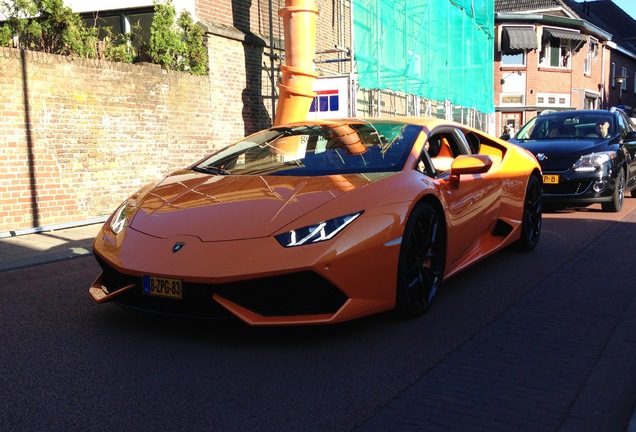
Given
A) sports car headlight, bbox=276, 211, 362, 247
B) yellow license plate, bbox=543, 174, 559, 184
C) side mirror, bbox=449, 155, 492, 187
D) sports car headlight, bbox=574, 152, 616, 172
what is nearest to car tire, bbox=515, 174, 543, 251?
side mirror, bbox=449, 155, 492, 187

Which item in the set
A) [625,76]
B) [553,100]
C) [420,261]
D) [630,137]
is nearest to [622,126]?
[630,137]

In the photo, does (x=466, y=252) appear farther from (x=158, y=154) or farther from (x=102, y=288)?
(x=158, y=154)

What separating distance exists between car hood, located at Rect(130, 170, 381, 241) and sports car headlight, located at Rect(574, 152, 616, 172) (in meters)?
6.28

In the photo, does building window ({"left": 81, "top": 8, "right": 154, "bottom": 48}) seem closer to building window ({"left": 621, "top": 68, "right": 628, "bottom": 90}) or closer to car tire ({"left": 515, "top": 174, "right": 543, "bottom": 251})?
car tire ({"left": 515, "top": 174, "right": 543, "bottom": 251})

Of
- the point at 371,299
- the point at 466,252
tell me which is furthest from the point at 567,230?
the point at 371,299

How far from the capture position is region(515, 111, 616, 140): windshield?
34.9ft

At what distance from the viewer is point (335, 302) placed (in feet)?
12.1

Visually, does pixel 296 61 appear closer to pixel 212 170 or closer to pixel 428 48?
pixel 212 170

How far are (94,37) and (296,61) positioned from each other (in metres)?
4.01

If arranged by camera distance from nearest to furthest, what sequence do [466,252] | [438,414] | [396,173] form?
[438,414]
[396,173]
[466,252]

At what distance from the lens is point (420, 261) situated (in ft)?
14.3

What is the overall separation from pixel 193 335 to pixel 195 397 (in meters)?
0.87

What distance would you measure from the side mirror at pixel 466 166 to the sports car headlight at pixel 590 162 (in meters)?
5.20

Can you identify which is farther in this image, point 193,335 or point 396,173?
point 396,173
